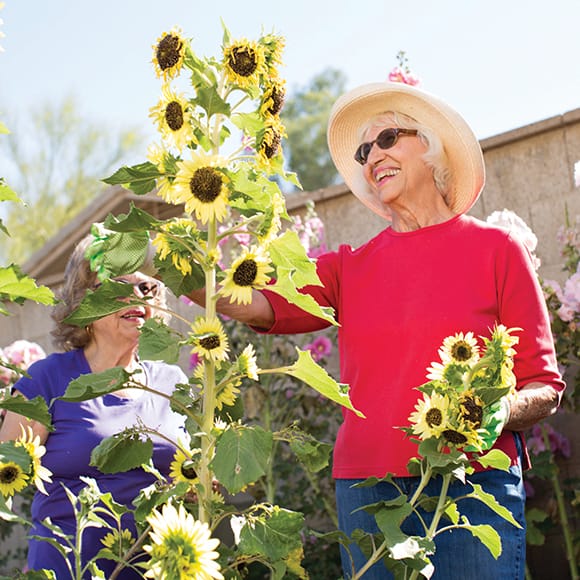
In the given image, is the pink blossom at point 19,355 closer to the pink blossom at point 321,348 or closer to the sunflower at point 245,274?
the pink blossom at point 321,348

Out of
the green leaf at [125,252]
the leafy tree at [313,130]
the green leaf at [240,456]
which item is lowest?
the green leaf at [240,456]

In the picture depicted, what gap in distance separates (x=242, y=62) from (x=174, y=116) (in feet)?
0.45

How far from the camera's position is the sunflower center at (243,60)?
1.49m

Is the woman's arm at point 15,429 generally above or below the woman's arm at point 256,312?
below

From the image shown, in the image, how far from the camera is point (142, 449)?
156 centimetres

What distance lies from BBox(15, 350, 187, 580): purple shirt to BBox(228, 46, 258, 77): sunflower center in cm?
124

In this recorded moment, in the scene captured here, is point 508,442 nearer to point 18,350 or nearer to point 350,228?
point 350,228

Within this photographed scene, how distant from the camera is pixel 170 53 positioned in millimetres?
1495

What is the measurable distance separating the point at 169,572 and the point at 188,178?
0.61 m

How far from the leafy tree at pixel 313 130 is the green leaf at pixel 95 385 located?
3066 centimetres

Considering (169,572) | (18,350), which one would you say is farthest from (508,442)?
(18,350)

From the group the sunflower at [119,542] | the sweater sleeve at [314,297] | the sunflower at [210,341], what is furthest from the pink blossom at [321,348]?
the sunflower at [210,341]

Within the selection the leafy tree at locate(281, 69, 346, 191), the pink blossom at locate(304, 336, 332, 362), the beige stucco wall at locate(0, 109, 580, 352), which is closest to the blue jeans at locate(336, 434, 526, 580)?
the beige stucco wall at locate(0, 109, 580, 352)

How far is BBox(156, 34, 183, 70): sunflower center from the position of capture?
149 centimetres
